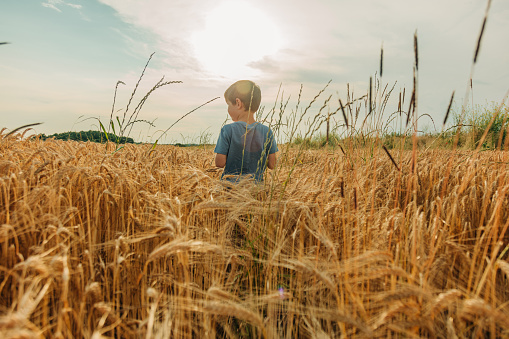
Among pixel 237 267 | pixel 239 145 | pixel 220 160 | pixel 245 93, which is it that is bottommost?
pixel 237 267

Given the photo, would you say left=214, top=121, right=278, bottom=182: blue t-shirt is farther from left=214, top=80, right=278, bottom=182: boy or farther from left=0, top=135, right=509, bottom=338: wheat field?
left=0, top=135, right=509, bottom=338: wheat field

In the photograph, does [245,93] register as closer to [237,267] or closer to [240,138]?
[240,138]

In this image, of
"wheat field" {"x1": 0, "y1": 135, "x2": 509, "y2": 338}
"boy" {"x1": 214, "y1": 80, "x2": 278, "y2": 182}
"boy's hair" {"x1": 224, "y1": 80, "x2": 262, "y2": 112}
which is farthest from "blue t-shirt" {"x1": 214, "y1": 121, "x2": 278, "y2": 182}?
"wheat field" {"x1": 0, "y1": 135, "x2": 509, "y2": 338}

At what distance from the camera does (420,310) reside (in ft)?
3.18

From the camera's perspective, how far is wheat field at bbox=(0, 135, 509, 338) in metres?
0.93

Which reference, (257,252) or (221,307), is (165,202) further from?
(221,307)

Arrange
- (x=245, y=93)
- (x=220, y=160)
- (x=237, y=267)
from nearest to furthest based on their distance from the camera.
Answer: (x=237, y=267)
(x=220, y=160)
(x=245, y=93)

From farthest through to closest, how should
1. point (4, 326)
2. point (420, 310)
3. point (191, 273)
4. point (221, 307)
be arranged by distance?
point (191, 273) → point (420, 310) → point (221, 307) → point (4, 326)

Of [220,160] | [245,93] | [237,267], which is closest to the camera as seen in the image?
[237,267]

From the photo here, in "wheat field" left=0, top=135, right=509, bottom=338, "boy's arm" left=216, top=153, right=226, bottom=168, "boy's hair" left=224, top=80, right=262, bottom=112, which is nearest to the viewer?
"wheat field" left=0, top=135, right=509, bottom=338

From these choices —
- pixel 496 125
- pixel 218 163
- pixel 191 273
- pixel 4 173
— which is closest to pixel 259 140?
pixel 218 163

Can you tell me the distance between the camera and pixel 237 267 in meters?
1.63

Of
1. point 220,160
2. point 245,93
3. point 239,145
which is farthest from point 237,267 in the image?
point 245,93

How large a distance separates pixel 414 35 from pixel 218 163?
194 cm
